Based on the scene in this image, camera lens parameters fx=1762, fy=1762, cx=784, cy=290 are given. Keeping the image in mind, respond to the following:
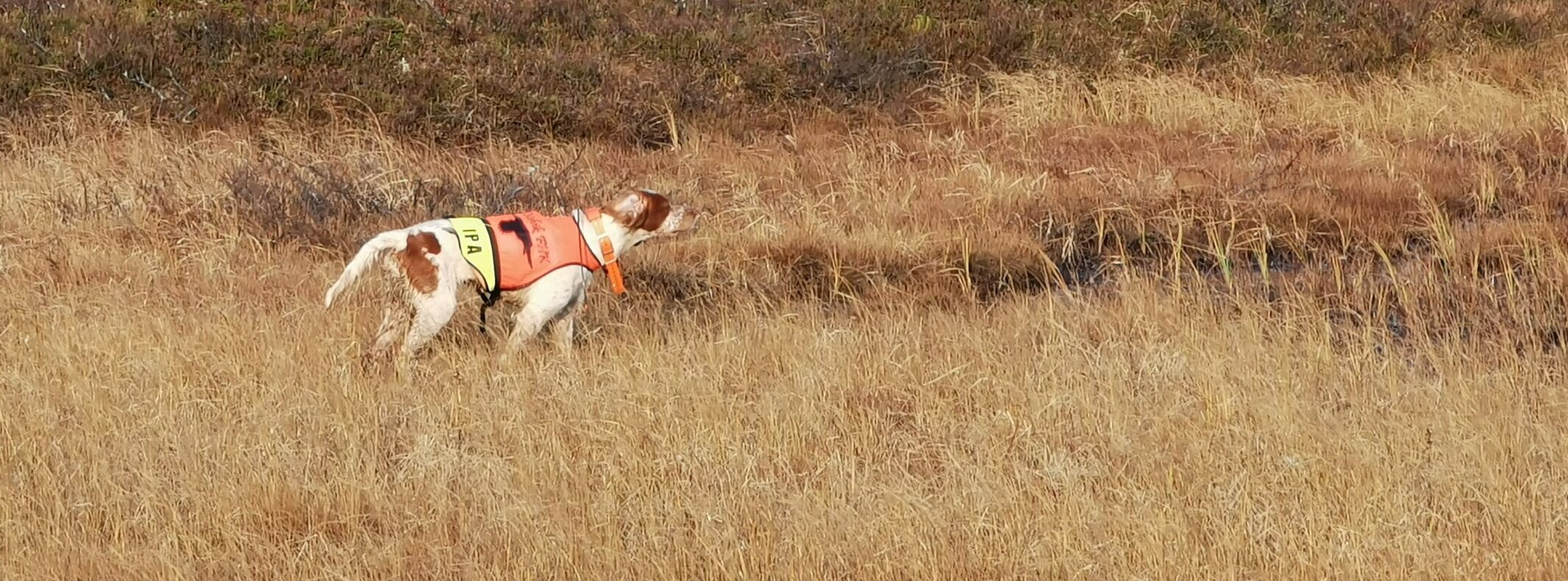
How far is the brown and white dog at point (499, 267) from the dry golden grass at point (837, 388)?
157 mm

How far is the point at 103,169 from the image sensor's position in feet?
28.4

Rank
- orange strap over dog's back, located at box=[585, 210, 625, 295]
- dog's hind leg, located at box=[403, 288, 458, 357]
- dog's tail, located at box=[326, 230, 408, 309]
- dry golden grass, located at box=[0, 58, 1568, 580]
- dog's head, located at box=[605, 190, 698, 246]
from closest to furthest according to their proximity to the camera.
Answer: dry golden grass, located at box=[0, 58, 1568, 580], dog's tail, located at box=[326, 230, 408, 309], dog's hind leg, located at box=[403, 288, 458, 357], orange strap over dog's back, located at box=[585, 210, 625, 295], dog's head, located at box=[605, 190, 698, 246]

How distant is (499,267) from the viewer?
17.6ft

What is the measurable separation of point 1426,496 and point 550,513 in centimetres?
208

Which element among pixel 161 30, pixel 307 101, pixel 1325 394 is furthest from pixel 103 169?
pixel 1325 394

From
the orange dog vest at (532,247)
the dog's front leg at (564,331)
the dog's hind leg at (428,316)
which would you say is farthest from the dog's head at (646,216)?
the dog's hind leg at (428,316)

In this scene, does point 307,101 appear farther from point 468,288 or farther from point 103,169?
point 468,288

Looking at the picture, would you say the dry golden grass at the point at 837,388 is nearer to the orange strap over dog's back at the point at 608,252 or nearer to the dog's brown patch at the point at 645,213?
the orange strap over dog's back at the point at 608,252

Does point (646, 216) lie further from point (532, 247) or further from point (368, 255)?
point (368, 255)

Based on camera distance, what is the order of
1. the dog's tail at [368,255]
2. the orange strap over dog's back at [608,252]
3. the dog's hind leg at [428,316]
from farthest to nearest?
the orange strap over dog's back at [608,252]
the dog's hind leg at [428,316]
the dog's tail at [368,255]

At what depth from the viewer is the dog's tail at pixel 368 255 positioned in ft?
17.1

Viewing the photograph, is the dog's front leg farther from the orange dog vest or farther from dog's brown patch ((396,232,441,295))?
dog's brown patch ((396,232,441,295))

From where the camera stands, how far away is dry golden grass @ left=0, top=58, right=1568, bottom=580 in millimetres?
3961

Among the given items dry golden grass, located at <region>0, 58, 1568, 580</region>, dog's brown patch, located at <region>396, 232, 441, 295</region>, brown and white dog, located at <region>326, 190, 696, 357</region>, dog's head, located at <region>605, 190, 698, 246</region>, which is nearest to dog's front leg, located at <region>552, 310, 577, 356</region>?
brown and white dog, located at <region>326, 190, 696, 357</region>
